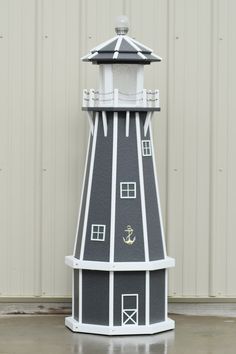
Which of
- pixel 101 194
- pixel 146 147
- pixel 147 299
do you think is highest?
pixel 146 147

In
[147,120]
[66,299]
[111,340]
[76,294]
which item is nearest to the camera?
[111,340]

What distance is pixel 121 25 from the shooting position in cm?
940

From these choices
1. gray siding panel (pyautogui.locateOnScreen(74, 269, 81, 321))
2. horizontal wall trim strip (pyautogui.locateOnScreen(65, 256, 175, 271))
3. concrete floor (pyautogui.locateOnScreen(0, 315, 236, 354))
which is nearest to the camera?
concrete floor (pyautogui.locateOnScreen(0, 315, 236, 354))

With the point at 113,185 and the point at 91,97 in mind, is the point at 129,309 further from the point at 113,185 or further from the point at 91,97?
the point at 91,97

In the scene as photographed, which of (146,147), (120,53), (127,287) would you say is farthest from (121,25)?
(127,287)

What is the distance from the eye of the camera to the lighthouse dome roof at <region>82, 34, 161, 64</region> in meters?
9.23

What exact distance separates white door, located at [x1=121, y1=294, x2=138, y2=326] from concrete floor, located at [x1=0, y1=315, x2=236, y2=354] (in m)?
0.14

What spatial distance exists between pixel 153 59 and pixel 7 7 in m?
1.55

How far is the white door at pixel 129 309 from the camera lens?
30.5ft

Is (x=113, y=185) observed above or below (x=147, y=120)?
below

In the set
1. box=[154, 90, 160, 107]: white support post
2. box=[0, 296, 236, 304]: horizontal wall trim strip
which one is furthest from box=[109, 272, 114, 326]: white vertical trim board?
box=[154, 90, 160, 107]: white support post

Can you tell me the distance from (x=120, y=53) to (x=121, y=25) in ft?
0.91

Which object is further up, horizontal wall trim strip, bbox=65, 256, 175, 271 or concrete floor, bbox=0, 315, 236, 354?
horizontal wall trim strip, bbox=65, 256, 175, 271

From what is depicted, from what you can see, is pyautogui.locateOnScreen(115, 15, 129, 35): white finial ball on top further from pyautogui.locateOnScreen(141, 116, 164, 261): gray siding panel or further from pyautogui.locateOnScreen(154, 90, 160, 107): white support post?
pyautogui.locateOnScreen(141, 116, 164, 261): gray siding panel
